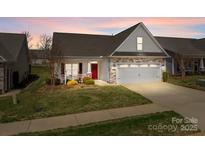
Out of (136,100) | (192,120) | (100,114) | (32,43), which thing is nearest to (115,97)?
(136,100)

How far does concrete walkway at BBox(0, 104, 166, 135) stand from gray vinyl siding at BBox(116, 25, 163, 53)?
1168cm

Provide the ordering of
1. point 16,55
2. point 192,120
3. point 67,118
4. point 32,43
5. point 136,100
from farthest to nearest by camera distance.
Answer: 1. point 32,43
2. point 16,55
3. point 136,100
4. point 67,118
5. point 192,120

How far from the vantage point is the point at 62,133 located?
9008mm

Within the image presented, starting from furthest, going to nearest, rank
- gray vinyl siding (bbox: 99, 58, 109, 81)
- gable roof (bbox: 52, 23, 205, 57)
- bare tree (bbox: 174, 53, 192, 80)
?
bare tree (bbox: 174, 53, 192, 80) < gable roof (bbox: 52, 23, 205, 57) < gray vinyl siding (bbox: 99, 58, 109, 81)

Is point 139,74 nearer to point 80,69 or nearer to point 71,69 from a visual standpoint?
point 80,69

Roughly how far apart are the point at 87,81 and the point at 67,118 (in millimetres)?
Result: 11064

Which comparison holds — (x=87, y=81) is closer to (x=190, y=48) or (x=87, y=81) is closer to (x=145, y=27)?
(x=145, y=27)

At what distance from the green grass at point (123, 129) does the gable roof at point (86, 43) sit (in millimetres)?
13906

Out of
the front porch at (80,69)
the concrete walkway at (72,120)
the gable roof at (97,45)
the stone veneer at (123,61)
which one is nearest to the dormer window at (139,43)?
the gable roof at (97,45)

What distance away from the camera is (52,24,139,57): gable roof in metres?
24.7

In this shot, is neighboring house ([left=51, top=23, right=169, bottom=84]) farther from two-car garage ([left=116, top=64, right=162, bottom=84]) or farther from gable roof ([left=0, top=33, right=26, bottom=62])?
gable roof ([left=0, top=33, right=26, bottom=62])

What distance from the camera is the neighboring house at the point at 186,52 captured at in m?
31.9

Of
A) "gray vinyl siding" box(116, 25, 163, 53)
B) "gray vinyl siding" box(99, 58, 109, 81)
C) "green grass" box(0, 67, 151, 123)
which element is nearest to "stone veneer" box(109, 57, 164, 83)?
"gray vinyl siding" box(99, 58, 109, 81)

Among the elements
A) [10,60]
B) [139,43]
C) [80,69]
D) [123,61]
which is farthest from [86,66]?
[10,60]
